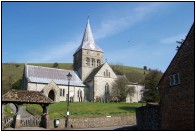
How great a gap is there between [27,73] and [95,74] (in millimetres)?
15460

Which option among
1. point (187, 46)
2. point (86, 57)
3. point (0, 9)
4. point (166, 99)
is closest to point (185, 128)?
point (166, 99)

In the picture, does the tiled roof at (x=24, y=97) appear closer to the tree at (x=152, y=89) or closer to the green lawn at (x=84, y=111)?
the green lawn at (x=84, y=111)

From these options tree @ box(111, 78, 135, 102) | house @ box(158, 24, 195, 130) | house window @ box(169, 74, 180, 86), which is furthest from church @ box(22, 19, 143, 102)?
house window @ box(169, 74, 180, 86)

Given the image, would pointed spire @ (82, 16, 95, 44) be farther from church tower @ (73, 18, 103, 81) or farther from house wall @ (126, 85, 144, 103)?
house wall @ (126, 85, 144, 103)

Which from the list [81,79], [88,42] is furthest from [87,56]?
[81,79]

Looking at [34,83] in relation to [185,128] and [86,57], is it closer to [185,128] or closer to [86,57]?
[86,57]

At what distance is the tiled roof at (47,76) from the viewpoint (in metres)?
62.1

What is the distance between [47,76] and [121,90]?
676 inches

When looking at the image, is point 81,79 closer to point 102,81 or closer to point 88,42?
point 102,81

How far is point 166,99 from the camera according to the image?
2252cm

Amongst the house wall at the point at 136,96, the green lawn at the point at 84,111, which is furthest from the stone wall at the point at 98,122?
the house wall at the point at 136,96

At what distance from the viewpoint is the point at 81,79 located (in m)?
70.1

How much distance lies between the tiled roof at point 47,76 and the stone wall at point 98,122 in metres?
30.9

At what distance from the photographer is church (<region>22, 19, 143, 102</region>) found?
6072 cm
